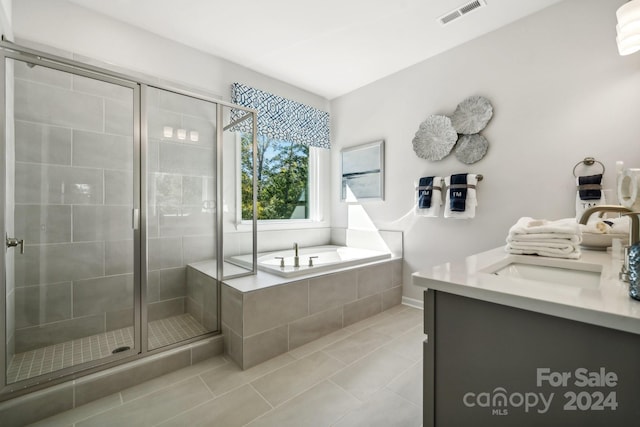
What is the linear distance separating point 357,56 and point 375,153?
3.32 ft

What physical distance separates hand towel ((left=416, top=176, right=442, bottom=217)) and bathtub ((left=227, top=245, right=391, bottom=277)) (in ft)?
2.20

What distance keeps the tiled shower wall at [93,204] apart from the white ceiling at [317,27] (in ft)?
2.15

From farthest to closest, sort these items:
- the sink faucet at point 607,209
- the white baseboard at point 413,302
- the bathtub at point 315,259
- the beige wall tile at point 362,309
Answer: the white baseboard at point 413,302, the beige wall tile at point 362,309, the bathtub at point 315,259, the sink faucet at point 607,209

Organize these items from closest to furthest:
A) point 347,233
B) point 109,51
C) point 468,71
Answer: point 109,51 < point 468,71 < point 347,233

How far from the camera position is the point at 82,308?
2053 mm

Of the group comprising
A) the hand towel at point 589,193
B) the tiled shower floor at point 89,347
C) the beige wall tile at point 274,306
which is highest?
the hand towel at point 589,193

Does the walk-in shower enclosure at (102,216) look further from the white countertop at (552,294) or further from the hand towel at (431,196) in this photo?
the white countertop at (552,294)

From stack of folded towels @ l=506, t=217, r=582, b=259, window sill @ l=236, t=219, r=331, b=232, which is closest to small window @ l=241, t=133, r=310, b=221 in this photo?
window sill @ l=236, t=219, r=331, b=232

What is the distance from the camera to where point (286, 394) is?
1.65m

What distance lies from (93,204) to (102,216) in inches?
4.1

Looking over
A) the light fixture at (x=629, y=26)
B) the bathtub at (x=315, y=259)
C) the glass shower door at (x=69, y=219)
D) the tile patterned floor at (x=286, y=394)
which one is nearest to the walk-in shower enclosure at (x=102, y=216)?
the glass shower door at (x=69, y=219)

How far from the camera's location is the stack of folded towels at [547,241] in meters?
1.34

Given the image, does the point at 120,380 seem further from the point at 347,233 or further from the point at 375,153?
the point at 375,153

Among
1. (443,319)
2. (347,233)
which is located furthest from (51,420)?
(347,233)
